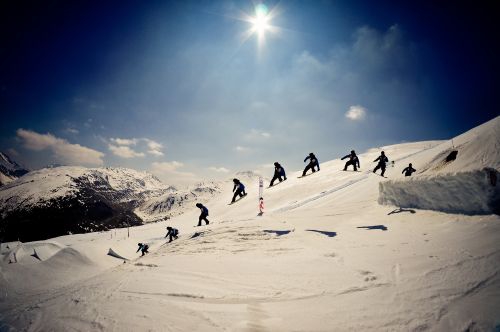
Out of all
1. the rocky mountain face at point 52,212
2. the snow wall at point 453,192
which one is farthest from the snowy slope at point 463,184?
the rocky mountain face at point 52,212

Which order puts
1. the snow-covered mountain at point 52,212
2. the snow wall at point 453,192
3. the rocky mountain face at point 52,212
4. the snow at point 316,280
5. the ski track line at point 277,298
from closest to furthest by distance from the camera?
the snow at point 316,280 → the ski track line at point 277,298 → the snow wall at point 453,192 → the rocky mountain face at point 52,212 → the snow-covered mountain at point 52,212

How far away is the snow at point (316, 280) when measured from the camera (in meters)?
3.25

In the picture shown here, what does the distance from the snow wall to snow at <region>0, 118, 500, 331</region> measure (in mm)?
114

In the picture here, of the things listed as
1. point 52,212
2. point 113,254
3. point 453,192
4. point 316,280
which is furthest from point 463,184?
point 52,212

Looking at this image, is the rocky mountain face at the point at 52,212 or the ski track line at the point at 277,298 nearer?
the ski track line at the point at 277,298

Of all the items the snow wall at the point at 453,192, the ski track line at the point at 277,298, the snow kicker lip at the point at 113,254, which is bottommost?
the snow kicker lip at the point at 113,254

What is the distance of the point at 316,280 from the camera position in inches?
177

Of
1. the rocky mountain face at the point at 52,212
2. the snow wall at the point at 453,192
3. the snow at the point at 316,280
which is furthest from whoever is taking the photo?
the rocky mountain face at the point at 52,212

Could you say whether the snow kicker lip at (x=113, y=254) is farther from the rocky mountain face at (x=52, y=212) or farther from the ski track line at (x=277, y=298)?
the rocky mountain face at (x=52, y=212)

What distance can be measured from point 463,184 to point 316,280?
18.5 ft

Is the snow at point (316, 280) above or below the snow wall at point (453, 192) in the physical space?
below

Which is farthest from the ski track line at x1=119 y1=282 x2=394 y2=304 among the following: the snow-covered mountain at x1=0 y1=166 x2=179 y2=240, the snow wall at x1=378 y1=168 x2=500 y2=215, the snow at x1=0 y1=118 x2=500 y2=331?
the snow-covered mountain at x1=0 y1=166 x2=179 y2=240

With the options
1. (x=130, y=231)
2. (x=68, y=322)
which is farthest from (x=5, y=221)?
(x=68, y=322)

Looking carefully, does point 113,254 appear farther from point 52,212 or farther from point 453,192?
point 52,212
